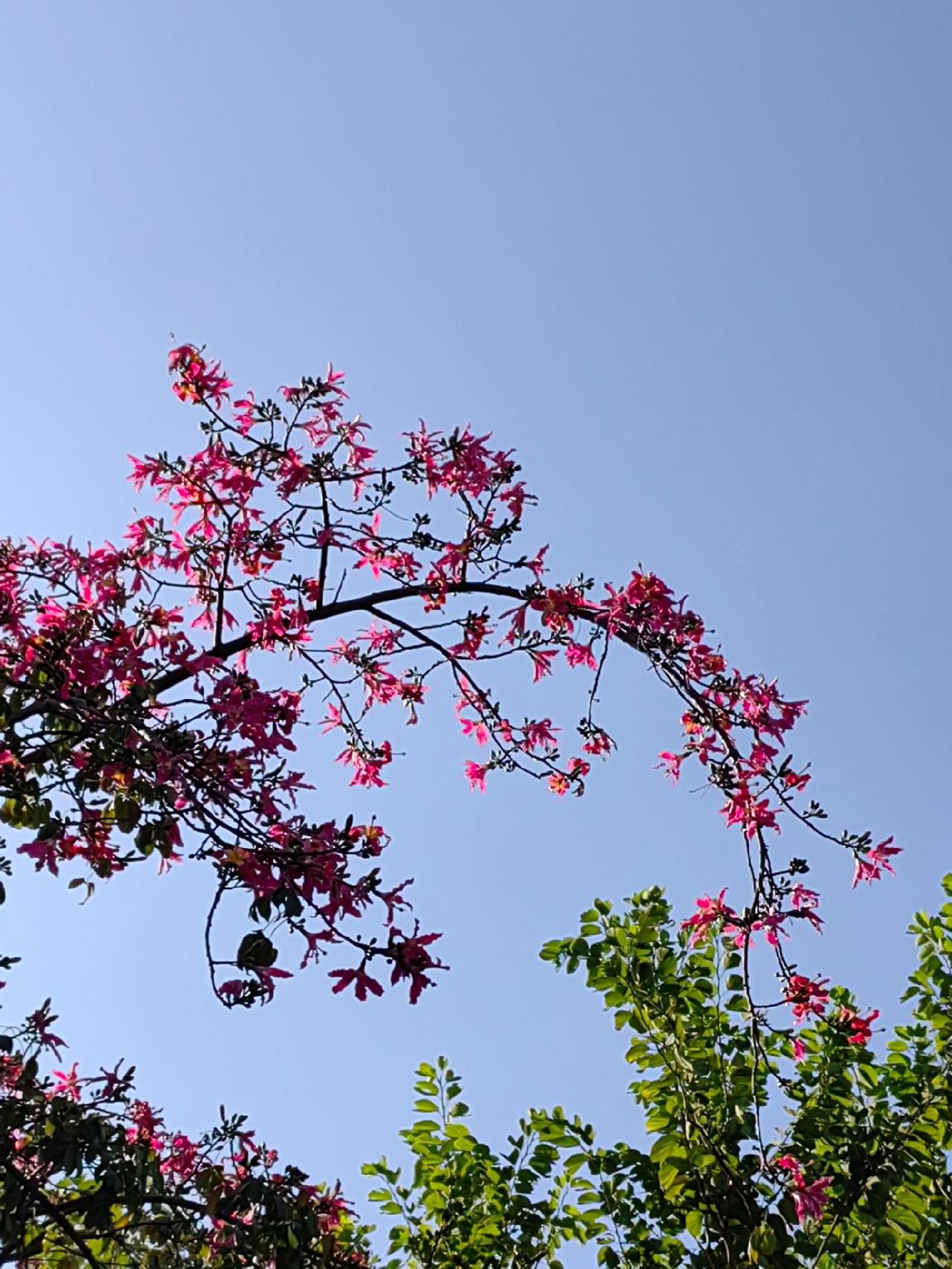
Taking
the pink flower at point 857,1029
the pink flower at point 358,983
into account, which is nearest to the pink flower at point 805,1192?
A: the pink flower at point 857,1029

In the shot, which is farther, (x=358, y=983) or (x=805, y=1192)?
(x=805, y=1192)

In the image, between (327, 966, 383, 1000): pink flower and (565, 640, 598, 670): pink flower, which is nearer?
(327, 966, 383, 1000): pink flower

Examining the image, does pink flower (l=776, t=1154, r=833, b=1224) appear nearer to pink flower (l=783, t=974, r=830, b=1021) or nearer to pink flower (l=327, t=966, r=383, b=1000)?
pink flower (l=783, t=974, r=830, b=1021)

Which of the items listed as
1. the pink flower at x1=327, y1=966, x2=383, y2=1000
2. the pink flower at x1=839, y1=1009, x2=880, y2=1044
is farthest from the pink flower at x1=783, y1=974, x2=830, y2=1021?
the pink flower at x1=327, y1=966, x2=383, y2=1000

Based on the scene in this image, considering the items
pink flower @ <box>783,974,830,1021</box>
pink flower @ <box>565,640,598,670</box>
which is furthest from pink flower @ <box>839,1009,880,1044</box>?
pink flower @ <box>565,640,598,670</box>

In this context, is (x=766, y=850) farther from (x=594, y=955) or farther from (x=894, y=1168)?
(x=894, y=1168)

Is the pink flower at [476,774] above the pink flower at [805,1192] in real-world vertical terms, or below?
above

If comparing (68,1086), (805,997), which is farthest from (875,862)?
(68,1086)

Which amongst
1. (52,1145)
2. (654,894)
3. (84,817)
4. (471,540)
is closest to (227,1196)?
(52,1145)

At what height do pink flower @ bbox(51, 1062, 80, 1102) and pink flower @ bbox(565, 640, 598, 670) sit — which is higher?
pink flower @ bbox(565, 640, 598, 670)

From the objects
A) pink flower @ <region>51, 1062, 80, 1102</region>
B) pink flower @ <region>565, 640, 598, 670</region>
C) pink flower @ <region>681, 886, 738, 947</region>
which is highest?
pink flower @ <region>565, 640, 598, 670</region>

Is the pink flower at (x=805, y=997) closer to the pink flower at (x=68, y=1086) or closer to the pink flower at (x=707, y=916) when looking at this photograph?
the pink flower at (x=707, y=916)

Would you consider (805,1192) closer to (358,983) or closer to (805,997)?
(805,997)

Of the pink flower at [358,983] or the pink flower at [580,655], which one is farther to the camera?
the pink flower at [580,655]
